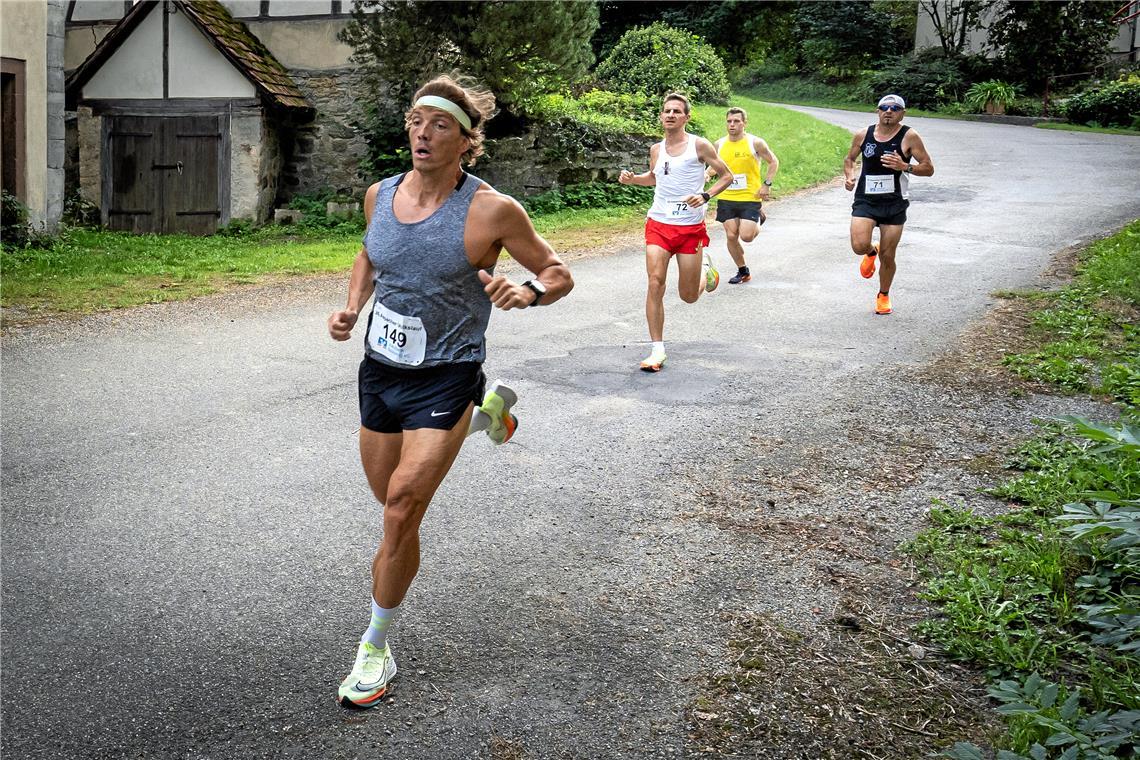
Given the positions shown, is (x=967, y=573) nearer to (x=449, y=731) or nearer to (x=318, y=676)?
(x=449, y=731)

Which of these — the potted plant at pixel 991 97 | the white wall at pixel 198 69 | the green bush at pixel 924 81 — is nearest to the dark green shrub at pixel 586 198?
the white wall at pixel 198 69

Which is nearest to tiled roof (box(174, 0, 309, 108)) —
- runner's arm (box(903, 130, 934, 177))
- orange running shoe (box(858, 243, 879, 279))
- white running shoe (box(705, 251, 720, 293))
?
white running shoe (box(705, 251, 720, 293))

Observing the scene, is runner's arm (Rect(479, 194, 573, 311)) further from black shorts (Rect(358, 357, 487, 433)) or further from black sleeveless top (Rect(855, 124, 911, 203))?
black sleeveless top (Rect(855, 124, 911, 203))

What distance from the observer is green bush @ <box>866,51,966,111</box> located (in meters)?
35.9

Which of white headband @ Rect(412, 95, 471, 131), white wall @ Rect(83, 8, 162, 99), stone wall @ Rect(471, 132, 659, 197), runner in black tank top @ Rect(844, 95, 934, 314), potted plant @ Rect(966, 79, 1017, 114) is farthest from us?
potted plant @ Rect(966, 79, 1017, 114)

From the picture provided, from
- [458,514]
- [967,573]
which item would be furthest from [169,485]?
[967,573]

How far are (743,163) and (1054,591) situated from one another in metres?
8.20

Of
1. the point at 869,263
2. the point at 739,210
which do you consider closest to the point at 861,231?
the point at 869,263

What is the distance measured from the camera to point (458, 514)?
556cm

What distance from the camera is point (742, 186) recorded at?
481 inches

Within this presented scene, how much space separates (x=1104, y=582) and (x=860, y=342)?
512 centimetres

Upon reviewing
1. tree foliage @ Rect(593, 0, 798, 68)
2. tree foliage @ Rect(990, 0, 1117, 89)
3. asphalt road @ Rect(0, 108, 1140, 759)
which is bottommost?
asphalt road @ Rect(0, 108, 1140, 759)

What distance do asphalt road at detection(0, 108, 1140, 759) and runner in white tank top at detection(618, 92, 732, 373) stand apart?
1.81 ft

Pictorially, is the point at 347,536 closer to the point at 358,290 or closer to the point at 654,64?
the point at 358,290
